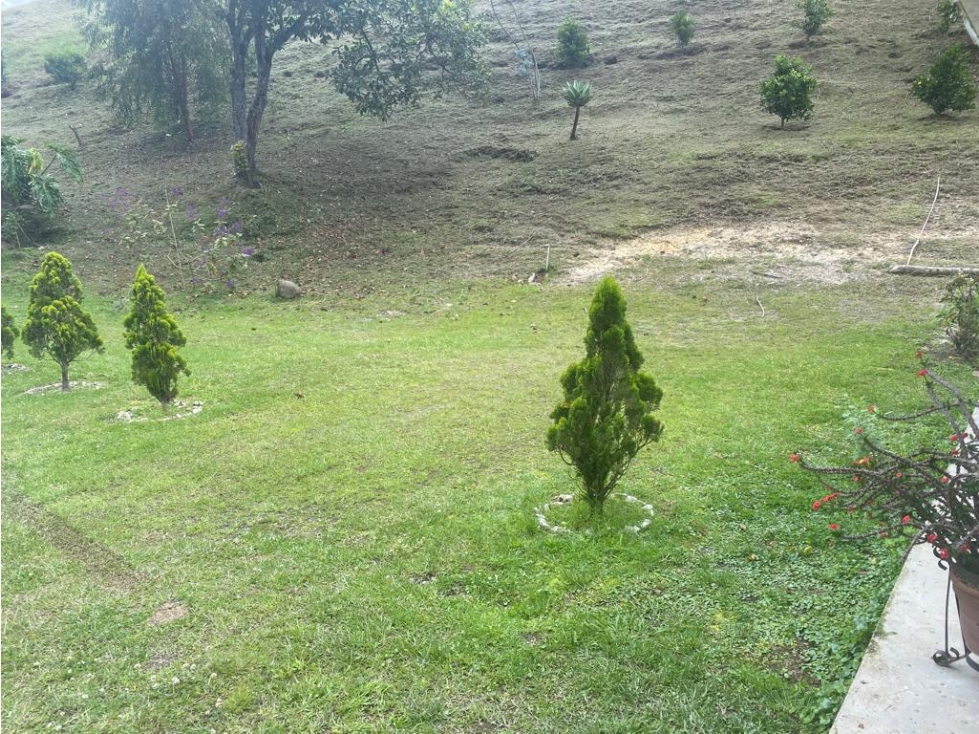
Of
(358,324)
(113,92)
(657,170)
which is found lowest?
(358,324)

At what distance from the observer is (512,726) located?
9.82ft

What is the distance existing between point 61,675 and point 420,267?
12.1 metres

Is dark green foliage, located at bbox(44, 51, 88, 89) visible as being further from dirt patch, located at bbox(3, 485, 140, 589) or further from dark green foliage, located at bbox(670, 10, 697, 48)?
dirt patch, located at bbox(3, 485, 140, 589)

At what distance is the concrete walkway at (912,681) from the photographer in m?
2.67

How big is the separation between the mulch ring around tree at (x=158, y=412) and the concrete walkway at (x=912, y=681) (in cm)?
674

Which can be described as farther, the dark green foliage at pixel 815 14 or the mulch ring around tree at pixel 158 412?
→ the dark green foliage at pixel 815 14

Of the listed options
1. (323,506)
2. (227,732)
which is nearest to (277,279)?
(323,506)

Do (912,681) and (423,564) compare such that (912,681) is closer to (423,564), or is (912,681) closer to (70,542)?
(423,564)

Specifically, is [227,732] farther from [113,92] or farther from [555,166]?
[113,92]

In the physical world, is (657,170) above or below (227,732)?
above

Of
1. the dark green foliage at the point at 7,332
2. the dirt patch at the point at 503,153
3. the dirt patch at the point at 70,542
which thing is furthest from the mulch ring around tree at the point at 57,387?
the dirt patch at the point at 503,153

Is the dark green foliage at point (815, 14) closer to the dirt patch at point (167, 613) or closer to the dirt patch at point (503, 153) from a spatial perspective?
the dirt patch at point (503, 153)

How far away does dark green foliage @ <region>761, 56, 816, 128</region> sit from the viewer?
1681cm

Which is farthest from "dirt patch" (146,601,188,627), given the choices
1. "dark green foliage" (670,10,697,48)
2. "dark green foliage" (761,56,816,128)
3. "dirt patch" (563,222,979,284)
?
"dark green foliage" (670,10,697,48)
